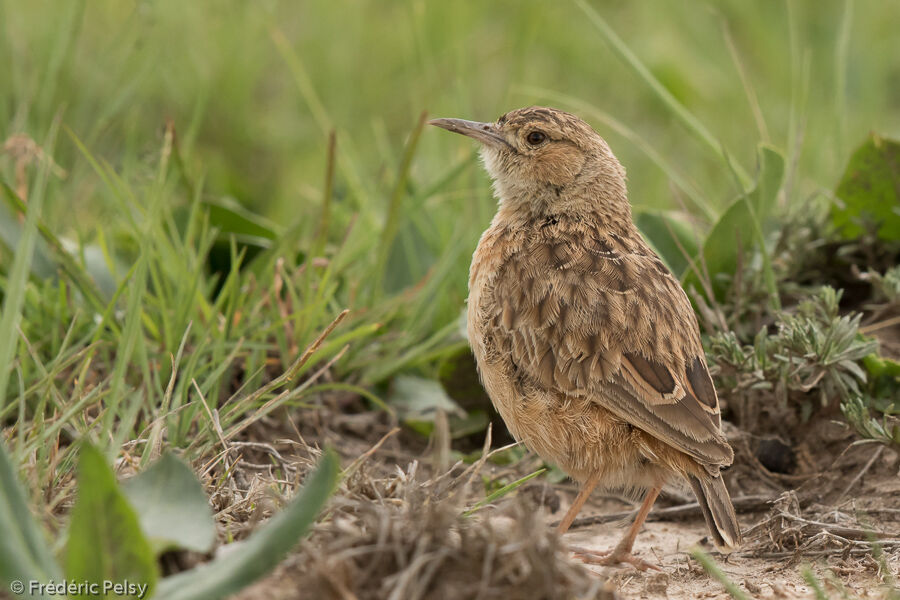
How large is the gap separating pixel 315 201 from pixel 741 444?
9.98ft

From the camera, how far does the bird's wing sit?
3.29 metres

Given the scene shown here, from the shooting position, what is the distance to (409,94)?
746 centimetres

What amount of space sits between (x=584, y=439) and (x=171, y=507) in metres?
1.47

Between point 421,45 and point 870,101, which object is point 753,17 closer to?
point 870,101

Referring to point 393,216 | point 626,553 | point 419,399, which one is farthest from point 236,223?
point 626,553

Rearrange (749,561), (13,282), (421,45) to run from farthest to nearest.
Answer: (421,45), (749,561), (13,282)

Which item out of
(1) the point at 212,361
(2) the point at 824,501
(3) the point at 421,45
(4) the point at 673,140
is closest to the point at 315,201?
(3) the point at 421,45

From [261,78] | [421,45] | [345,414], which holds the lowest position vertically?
[345,414]

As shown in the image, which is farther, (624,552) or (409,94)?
(409,94)

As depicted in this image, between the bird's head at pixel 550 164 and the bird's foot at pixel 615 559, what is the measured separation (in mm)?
1366

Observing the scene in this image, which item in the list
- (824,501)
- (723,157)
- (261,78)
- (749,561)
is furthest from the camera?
(261,78)

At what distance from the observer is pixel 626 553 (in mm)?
3412

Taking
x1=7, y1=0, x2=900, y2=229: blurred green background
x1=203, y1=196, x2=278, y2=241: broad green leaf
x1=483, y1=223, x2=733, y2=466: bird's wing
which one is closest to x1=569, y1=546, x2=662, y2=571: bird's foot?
x1=483, y1=223, x2=733, y2=466: bird's wing

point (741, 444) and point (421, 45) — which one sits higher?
point (421, 45)
